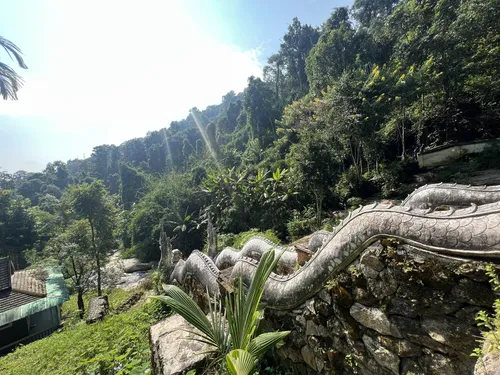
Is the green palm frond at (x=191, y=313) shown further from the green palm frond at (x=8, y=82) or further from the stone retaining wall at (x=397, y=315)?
the green palm frond at (x=8, y=82)

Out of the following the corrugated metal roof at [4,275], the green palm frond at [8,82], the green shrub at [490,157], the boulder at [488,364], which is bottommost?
the corrugated metal roof at [4,275]

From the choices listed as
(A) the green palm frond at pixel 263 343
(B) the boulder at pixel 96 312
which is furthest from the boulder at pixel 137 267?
(A) the green palm frond at pixel 263 343

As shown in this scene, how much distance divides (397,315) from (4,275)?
16053 millimetres

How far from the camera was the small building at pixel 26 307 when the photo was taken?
342 inches

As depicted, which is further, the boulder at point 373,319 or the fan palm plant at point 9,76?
the fan palm plant at point 9,76

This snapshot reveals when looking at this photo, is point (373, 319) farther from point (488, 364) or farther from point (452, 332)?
point (488, 364)

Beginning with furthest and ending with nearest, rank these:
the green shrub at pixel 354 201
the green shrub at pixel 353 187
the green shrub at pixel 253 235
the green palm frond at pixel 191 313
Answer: the green shrub at pixel 353 187, the green shrub at pixel 354 201, the green shrub at pixel 253 235, the green palm frond at pixel 191 313

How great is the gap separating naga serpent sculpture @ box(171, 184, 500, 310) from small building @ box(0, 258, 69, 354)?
416 inches

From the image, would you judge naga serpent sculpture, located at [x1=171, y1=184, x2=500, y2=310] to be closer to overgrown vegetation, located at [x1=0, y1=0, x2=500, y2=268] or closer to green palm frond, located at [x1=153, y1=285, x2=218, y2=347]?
green palm frond, located at [x1=153, y1=285, x2=218, y2=347]

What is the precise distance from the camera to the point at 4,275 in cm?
1042

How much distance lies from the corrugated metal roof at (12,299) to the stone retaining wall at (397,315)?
12712mm

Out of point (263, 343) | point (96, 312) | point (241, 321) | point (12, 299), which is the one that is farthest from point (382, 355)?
point (12, 299)

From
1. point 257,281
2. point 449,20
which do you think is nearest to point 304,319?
point 257,281

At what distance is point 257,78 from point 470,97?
67.0 feet
